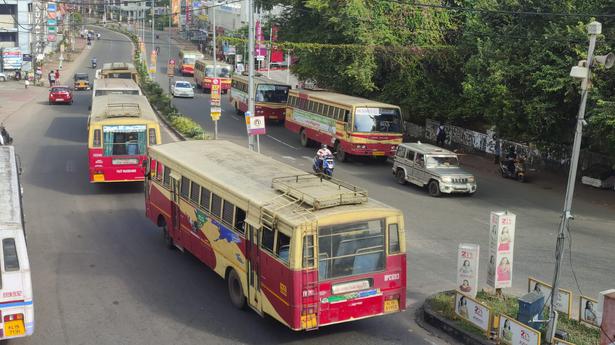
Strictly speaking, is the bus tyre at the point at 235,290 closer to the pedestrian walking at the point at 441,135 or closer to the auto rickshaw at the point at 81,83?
the pedestrian walking at the point at 441,135

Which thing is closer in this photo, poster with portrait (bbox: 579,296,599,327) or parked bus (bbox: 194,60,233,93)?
poster with portrait (bbox: 579,296,599,327)

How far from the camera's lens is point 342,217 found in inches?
425

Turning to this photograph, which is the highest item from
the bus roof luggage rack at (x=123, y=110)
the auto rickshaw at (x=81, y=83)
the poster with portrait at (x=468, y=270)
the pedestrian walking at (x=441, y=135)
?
the bus roof luggage rack at (x=123, y=110)

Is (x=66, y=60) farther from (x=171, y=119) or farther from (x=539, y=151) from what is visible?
(x=539, y=151)

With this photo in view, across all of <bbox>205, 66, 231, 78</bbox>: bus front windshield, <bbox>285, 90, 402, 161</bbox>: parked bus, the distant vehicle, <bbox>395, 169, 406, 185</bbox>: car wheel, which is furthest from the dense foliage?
<bbox>205, 66, 231, 78</bbox>: bus front windshield

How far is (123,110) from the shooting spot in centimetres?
2270

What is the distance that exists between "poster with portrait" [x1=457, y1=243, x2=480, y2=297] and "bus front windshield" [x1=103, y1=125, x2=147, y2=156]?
12.5m

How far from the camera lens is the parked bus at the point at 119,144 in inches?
849

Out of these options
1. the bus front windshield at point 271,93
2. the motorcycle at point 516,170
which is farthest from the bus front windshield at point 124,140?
the bus front windshield at point 271,93

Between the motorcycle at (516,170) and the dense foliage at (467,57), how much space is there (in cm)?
105

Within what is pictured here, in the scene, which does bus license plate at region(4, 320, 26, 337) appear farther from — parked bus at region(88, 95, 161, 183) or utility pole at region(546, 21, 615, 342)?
parked bus at region(88, 95, 161, 183)

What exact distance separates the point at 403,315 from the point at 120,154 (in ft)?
40.3

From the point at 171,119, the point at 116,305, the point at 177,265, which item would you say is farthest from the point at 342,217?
the point at 171,119

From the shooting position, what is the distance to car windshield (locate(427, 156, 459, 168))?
81.4 ft
